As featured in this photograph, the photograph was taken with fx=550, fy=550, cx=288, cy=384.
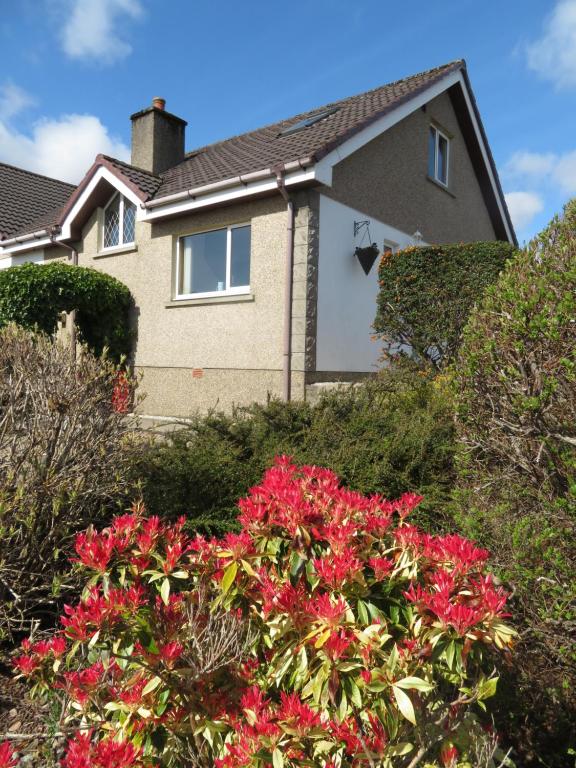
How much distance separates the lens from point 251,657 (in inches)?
82.7

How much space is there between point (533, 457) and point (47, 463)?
2.85m

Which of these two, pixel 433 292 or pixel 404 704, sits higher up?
pixel 433 292

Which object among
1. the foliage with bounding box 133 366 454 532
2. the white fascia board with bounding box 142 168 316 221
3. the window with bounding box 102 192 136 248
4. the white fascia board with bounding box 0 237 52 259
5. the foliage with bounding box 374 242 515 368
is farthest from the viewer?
the white fascia board with bounding box 0 237 52 259

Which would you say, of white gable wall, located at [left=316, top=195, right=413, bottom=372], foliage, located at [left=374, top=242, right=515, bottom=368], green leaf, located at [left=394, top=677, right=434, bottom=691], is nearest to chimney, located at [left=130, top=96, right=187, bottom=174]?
white gable wall, located at [left=316, top=195, right=413, bottom=372]

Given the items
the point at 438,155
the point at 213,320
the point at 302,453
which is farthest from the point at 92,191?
the point at 302,453

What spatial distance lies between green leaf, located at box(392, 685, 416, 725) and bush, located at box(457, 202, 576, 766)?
1125 mm

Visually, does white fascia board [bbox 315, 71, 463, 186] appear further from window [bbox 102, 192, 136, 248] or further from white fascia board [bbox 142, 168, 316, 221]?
window [bbox 102, 192, 136, 248]

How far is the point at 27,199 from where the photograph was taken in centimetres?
1684

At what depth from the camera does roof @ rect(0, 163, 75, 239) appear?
49.5 ft

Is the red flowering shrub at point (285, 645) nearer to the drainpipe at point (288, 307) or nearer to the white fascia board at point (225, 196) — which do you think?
the drainpipe at point (288, 307)

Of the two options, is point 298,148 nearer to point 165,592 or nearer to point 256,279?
point 256,279

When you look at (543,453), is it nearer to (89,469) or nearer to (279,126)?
(89,469)

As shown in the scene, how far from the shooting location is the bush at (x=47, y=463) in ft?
10.6

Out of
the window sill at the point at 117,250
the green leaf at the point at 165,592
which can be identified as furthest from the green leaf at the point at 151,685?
the window sill at the point at 117,250
